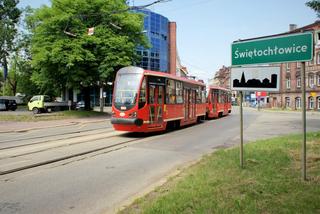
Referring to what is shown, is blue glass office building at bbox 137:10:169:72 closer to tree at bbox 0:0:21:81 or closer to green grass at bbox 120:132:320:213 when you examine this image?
tree at bbox 0:0:21:81

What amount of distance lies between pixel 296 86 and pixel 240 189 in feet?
209

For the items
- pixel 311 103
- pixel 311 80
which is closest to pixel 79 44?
pixel 311 80

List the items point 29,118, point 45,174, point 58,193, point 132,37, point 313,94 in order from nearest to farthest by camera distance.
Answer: point 58,193, point 45,174, point 29,118, point 132,37, point 313,94

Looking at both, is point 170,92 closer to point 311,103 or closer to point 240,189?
point 240,189

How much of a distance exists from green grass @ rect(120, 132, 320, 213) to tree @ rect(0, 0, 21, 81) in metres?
54.8

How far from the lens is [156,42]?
74.6 m

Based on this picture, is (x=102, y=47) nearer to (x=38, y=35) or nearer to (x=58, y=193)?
(x=38, y=35)

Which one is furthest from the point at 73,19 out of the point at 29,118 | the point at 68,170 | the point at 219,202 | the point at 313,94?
the point at 313,94

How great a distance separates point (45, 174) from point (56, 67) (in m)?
25.2

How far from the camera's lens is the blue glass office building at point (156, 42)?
7162 centimetres

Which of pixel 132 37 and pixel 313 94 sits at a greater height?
pixel 132 37

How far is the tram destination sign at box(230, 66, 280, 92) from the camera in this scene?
7.20 m

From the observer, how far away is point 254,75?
7.42m

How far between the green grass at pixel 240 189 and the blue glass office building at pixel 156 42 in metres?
62.8
